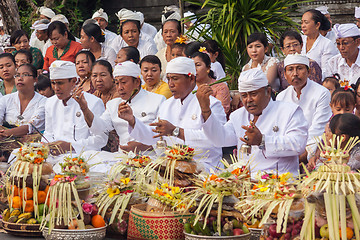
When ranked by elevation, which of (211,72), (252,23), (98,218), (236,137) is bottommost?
(98,218)

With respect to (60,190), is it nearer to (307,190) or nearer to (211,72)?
(307,190)

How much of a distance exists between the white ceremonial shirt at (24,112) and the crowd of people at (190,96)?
1 centimetres

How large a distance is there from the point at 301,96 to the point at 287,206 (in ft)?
11.3

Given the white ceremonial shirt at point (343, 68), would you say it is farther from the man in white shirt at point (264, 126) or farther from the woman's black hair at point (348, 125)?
the woman's black hair at point (348, 125)

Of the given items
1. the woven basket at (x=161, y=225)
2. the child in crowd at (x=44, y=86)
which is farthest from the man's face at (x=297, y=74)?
the child in crowd at (x=44, y=86)

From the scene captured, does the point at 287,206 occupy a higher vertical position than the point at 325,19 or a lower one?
lower

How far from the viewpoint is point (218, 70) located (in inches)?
332

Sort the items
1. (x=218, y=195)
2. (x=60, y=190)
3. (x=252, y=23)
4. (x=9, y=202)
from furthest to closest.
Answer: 1. (x=252, y=23)
2. (x=9, y=202)
3. (x=60, y=190)
4. (x=218, y=195)

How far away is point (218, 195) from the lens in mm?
4391

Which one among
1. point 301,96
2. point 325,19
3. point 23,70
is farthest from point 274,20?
point 23,70

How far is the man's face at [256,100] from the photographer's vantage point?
5.81 m

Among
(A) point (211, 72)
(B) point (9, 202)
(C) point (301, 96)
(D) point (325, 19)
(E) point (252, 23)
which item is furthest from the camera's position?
(D) point (325, 19)

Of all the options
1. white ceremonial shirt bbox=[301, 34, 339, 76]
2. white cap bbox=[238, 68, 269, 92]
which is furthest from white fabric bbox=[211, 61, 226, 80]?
white cap bbox=[238, 68, 269, 92]

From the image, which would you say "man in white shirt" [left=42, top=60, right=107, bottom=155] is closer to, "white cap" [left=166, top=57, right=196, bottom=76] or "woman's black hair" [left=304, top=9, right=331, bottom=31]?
"white cap" [left=166, top=57, right=196, bottom=76]
